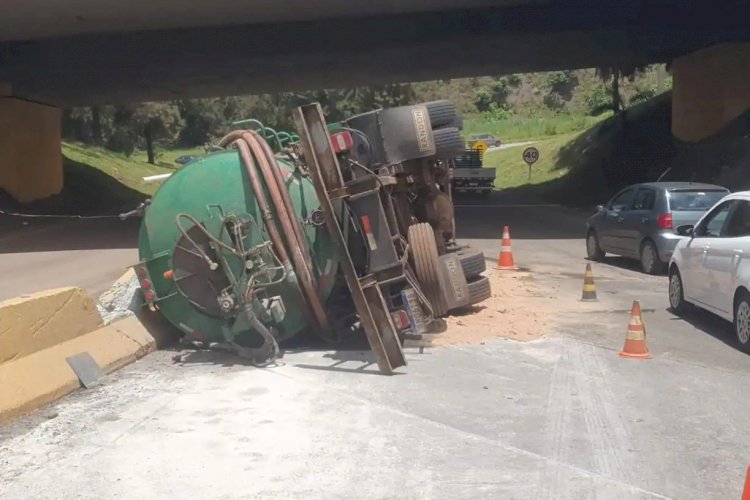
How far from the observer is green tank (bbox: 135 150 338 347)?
8.71 meters

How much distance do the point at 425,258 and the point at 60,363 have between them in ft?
13.3

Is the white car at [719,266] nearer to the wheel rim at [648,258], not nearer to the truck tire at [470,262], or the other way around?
the truck tire at [470,262]

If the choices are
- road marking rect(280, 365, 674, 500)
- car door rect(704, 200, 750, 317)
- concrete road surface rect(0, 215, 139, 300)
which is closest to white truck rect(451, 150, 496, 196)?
concrete road surface rect(0, 215, 139, 300)

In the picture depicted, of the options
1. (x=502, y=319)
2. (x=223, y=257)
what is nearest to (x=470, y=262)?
(x=502, y=319)

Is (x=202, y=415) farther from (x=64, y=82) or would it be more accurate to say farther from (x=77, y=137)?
(x=77, y=137)

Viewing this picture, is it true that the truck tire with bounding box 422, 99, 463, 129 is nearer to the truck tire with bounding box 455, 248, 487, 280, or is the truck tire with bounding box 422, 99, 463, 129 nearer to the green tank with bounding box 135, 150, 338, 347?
the truck tire with bounding box 455, 248, 487, 280

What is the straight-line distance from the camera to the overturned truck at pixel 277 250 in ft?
28.0

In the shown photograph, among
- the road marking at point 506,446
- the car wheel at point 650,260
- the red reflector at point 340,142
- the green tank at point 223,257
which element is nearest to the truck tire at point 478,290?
the green tank at point 223,257

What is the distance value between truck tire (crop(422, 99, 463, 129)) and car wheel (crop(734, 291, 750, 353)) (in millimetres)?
3805

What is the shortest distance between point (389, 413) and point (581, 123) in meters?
66.5

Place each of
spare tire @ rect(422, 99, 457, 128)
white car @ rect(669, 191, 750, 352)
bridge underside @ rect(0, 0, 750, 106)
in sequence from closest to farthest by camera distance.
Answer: white car @ rect(669, 191, 750, 352), spare tire @ rect(422, 99, 457, 128), bridge underside @ rect(0, 0, 750, 106)

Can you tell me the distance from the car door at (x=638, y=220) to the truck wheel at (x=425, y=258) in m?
7.74

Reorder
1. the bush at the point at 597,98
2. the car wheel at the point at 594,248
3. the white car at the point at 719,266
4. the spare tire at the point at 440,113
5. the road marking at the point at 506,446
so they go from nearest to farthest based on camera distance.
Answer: the road marking at the point at 506,446, the white car at the point at 719,266, the spare tire at the point at 440,113, the car wheel at the point at 594,248, the bush at the point at 597,98

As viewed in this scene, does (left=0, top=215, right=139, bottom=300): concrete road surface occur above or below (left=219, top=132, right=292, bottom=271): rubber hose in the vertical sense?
below
